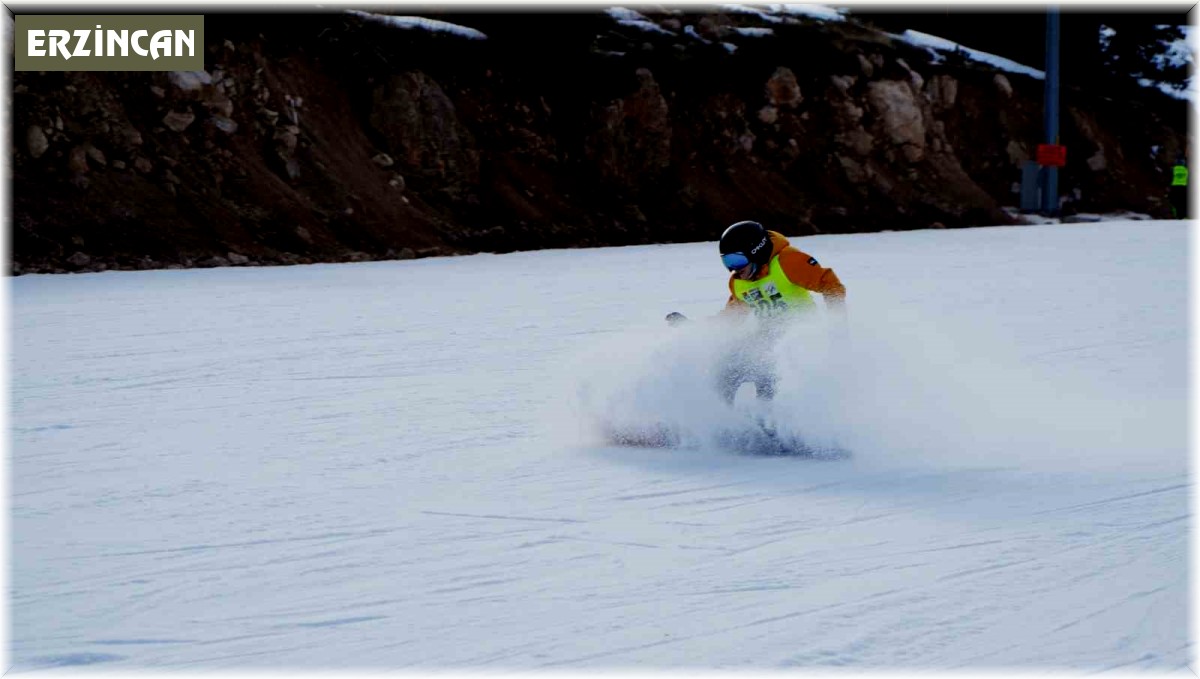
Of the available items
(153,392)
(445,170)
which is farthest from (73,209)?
(153,392)

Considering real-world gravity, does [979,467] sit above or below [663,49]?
below

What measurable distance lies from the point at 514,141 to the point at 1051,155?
1507 centimetres

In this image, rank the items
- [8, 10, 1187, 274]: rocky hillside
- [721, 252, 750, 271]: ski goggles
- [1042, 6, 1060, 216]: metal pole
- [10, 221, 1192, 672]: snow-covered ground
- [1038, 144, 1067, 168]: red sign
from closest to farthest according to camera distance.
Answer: [10, 221, 1192, 672]: snow-covered ground < [721, 252, 750, 271]: ski goggles < [8, 10, 1187, 274]: rocky hillside < [1042, 6, 1060, 216]: metal pole < [1038, 144, 1067, 168]: red sign

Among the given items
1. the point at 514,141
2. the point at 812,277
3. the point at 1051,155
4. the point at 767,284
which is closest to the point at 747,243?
the point at 767,284

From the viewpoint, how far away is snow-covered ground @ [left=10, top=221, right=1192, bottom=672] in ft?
17.6

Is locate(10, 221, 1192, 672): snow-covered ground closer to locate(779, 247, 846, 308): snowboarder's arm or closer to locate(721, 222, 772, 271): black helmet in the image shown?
locate(779, 247, 846, 308): snowboarder's arm

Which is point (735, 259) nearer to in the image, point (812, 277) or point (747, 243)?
point (747, 243)

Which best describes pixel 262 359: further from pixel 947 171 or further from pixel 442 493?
pixel 947 171

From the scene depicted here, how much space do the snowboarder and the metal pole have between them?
31.4 meters

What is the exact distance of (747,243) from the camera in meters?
8.39

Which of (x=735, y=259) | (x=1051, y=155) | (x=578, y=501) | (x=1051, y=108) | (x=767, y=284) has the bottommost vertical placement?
(x=578, y=501)

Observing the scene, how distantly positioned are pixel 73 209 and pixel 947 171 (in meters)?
23.0

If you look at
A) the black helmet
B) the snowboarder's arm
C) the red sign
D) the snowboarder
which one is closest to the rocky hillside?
the red sign

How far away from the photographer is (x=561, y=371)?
12.3 metres
